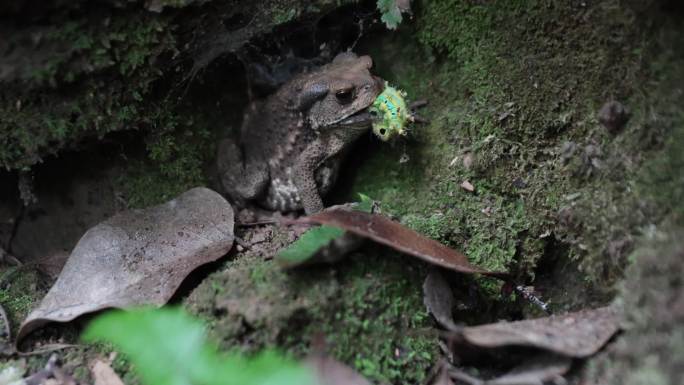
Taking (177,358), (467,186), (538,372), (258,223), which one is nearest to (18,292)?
(258,223)

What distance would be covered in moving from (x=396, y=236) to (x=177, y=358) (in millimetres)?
957

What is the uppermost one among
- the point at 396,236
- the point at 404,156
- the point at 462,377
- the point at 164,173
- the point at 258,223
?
the point at 396,236

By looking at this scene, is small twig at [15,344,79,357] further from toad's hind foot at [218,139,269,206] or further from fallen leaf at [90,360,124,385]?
toad's hind foot at [218,139,269,206]

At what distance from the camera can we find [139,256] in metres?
2.68

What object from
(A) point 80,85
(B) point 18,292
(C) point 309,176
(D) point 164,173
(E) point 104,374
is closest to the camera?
(E) point 104,374

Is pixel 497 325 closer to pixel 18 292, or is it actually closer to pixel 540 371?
pixel 540 371

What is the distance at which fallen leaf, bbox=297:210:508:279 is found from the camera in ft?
6.87

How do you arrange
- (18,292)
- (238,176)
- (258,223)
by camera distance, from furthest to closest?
1. (238,176)
2. (258,223)
3. (18,292)

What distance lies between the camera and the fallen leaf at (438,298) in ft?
7.29

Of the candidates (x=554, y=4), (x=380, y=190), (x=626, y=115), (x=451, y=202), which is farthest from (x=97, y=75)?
(x=626, y=115)

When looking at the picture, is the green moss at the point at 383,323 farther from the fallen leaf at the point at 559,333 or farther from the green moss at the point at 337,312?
the fallen leaf at the point at 559,333

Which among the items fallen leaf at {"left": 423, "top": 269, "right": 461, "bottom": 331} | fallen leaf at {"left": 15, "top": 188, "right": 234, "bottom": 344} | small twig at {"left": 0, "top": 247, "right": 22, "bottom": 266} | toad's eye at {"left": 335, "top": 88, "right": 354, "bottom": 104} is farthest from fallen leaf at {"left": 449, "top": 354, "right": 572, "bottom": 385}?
small twig at {"left": 0, "top": 247, "right": 22, "bottom": 266}

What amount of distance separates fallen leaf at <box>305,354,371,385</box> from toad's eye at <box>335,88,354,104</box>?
1.60 metres

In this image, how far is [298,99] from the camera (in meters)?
3.33
